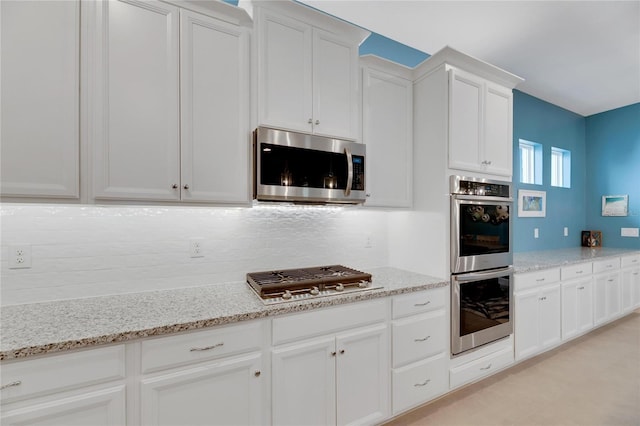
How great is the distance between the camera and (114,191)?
4.70 ft

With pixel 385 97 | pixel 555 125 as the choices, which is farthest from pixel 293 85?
pixel 555 125

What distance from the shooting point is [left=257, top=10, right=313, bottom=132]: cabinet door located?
1.77 metres

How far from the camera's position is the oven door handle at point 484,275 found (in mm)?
2184

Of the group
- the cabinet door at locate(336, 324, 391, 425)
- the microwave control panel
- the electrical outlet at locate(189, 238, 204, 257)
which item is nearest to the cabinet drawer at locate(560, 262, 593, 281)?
the cabinet door at locate(336, 324, 391, 425)

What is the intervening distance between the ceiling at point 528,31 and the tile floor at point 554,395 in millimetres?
3040

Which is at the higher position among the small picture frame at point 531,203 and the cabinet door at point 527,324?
the small picture frame at point 531,203

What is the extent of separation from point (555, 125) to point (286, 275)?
15.2ft

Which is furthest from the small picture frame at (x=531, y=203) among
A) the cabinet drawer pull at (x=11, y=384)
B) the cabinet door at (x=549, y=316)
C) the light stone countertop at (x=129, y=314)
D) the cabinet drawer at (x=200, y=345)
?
the cabinet drawer pull at (x=11, y=384)

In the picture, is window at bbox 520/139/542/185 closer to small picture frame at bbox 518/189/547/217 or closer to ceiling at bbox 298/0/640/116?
small picture frame at bbox 518/189/547/217

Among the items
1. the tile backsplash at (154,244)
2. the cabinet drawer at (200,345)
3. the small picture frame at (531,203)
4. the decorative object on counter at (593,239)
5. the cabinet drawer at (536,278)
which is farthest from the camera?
the decorative object on counter at (593,239)

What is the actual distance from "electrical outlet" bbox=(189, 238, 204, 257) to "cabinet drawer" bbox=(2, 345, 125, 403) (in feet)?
2.53

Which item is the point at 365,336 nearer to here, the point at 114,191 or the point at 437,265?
the point at 437,265

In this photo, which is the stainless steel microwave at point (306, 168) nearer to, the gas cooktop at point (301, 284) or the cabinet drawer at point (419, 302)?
the gas cooktop at point (301, 284)

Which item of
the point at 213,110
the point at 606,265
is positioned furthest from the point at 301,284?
the point at 606,265
